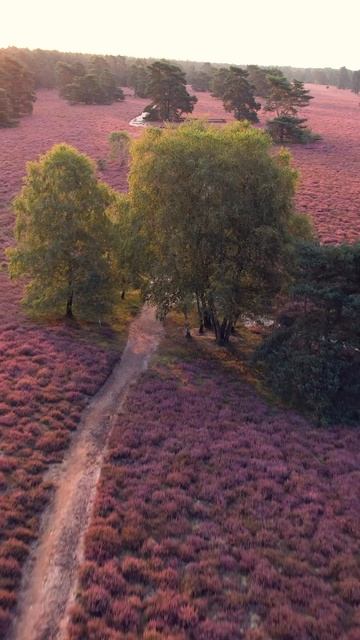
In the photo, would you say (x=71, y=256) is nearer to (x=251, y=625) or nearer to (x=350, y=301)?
(x=350, y=301)

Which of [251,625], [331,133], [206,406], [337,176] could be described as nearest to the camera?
[251,625]

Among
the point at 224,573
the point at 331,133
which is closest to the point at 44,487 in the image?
the point at 224,573

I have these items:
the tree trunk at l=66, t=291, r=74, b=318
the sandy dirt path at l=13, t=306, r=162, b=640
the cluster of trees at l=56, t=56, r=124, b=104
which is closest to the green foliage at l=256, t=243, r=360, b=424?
the sandy dirt path at l=13, t=306, r=162, b=640

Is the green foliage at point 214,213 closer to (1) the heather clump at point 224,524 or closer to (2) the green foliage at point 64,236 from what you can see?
(2) the green foliage at point 64,236

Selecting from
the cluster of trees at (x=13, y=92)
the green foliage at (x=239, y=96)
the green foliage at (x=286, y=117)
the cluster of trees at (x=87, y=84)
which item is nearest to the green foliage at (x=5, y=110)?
the cluster of trees at (x=13, y=92)

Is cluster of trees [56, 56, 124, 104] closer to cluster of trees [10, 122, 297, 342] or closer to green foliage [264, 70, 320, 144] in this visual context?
Answer: green foliage [264, 70, 320, 144]

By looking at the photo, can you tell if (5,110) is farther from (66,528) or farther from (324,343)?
(66,528)
